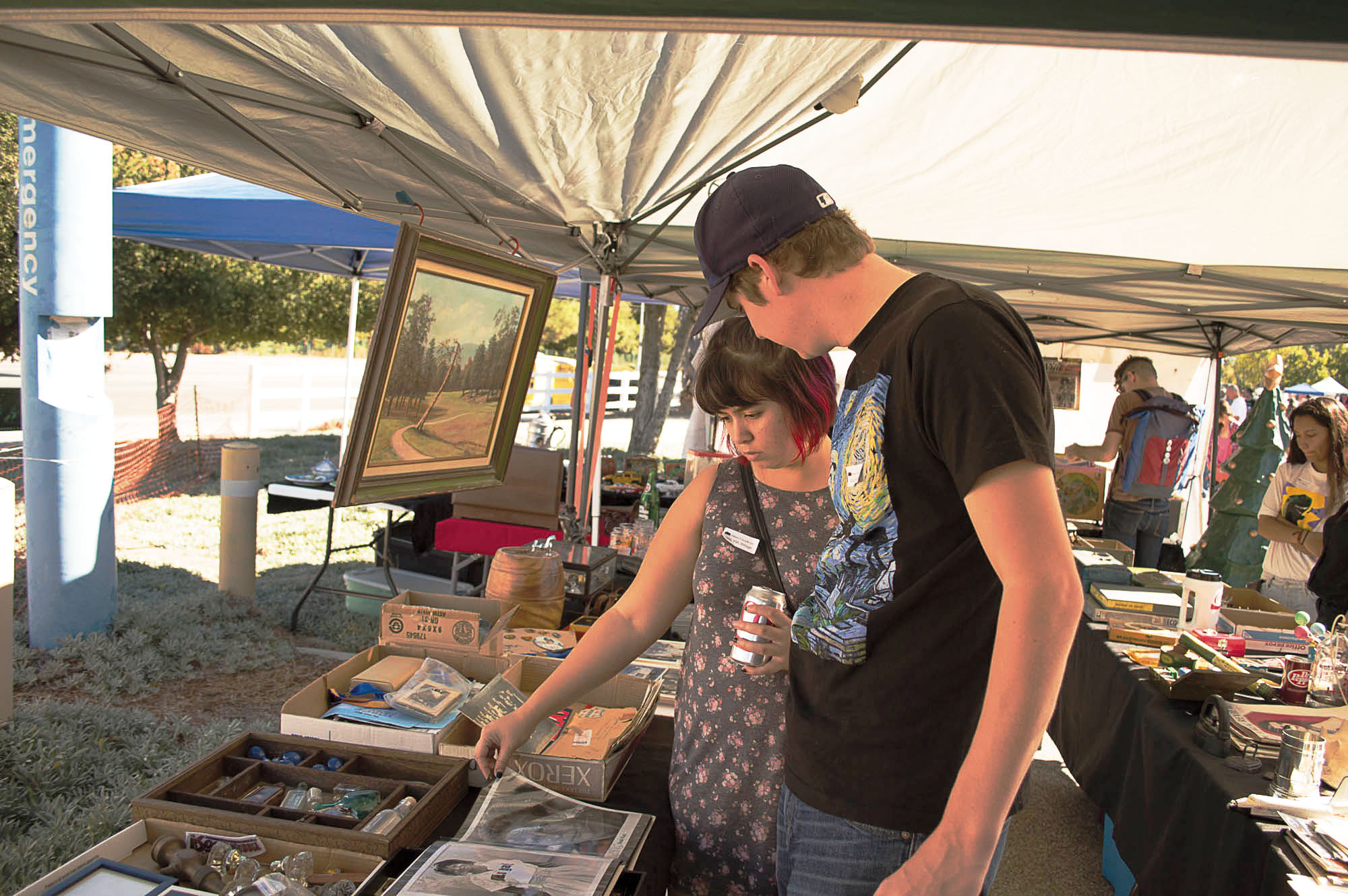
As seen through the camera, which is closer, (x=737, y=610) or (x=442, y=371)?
(x=737, y=610)

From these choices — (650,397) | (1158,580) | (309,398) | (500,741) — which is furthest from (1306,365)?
(500,741)

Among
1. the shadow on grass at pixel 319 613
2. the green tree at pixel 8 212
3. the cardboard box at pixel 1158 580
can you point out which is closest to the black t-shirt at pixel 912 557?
the cardboard box at pixel 1158 580

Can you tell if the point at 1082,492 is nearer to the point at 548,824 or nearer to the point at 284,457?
the point at 548,824

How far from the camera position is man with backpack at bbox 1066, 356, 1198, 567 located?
6.48m

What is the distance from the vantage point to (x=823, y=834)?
47.0 inches

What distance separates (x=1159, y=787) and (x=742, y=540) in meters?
1.67

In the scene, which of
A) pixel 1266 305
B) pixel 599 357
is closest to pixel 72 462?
pixel 599 357

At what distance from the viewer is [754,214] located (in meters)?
1.13

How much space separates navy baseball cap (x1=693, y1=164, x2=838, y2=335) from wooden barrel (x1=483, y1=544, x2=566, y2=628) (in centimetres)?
195

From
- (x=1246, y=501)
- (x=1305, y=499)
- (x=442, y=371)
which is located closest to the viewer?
(x=442, y=371)

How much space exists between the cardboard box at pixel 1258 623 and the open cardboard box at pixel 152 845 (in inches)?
119

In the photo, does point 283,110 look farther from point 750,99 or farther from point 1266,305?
point 1266,305

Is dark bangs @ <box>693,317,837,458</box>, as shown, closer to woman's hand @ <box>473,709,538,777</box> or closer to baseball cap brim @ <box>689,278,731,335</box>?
baseball cap brim @ <box>689,278,731,335</box>

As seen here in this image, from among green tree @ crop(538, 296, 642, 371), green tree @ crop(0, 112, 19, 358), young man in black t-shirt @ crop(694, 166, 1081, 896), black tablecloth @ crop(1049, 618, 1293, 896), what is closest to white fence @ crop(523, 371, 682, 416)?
green tree @ crop(538, 296, 642, 371)
